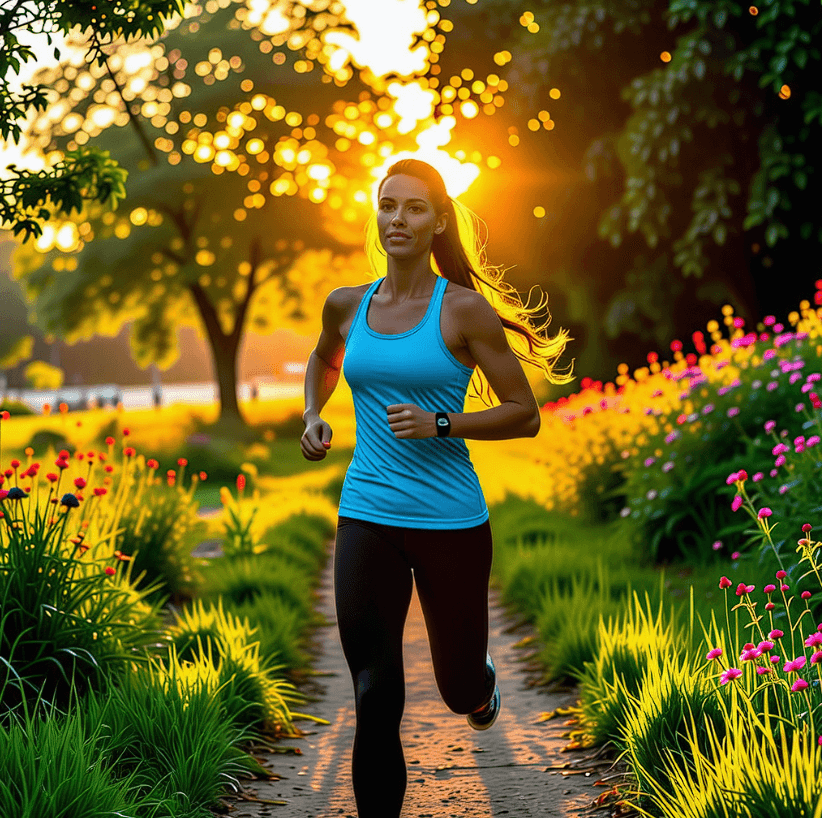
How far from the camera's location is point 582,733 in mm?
4773

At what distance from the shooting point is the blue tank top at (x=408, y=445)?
345 cm

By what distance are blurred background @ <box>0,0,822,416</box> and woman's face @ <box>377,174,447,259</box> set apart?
6.13 ft

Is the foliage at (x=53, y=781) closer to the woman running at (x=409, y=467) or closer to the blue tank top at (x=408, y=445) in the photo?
the woman running at (x=409, y=467)

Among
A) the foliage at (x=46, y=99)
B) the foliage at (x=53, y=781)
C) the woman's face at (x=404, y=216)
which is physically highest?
the foliage at (x=46, y=99)

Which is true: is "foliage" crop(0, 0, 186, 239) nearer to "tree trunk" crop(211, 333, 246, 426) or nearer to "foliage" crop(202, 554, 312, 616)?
"foliage" crop(202, 554, 312, 616)

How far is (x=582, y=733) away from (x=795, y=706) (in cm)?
164

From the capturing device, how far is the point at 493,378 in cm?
357

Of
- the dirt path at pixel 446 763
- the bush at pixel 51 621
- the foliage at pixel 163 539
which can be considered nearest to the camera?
the dirt path at pixel 446 763

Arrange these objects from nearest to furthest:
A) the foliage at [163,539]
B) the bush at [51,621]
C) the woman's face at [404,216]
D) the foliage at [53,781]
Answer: the foliage at [53,781] → the woman's face at [404,216] → the bush at [51,621] → the foliage at [163,539]

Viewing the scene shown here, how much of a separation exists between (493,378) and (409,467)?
1.44 ft

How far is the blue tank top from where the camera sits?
3.45m

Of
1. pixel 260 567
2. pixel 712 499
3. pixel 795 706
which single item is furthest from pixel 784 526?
pixel 260 567

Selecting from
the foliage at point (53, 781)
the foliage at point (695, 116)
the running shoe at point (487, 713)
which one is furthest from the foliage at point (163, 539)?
the foliage at point (695, 116)

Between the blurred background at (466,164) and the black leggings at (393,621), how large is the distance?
2629mm
